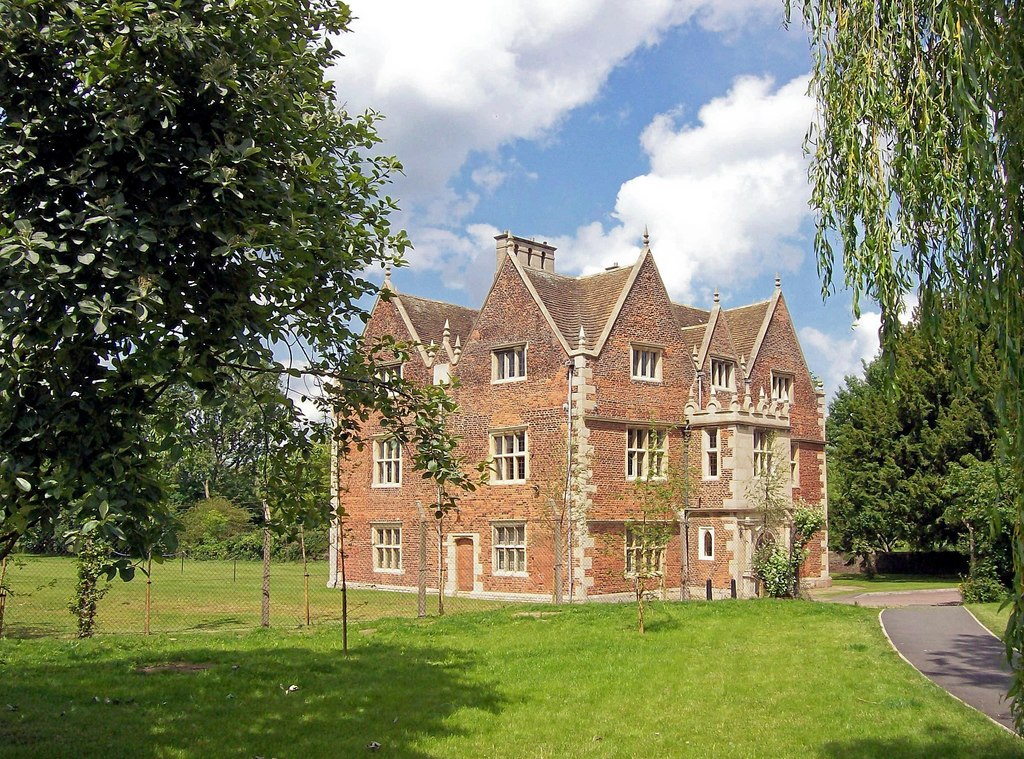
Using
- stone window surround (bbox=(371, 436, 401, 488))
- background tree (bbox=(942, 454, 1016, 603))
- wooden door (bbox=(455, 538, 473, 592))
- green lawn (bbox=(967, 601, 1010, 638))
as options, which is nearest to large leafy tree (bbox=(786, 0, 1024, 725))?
green lawn (bbox=(967, 601, 1010, 638))

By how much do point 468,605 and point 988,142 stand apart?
25112mm

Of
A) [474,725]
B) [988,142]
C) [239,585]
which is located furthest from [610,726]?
[239,585]

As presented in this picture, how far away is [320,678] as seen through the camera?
1392 centimetres

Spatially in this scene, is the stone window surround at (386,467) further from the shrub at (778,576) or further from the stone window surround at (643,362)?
the shrub at (778,576)

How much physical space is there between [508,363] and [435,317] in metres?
6.80

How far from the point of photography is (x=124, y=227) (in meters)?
7.14

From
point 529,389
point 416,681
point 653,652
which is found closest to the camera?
point 416,681

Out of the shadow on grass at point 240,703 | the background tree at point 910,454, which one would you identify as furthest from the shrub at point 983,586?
the shadow on grass at point 240,703

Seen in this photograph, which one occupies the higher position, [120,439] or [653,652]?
[120,439]

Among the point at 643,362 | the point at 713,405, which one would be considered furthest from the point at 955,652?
the point at 643,362

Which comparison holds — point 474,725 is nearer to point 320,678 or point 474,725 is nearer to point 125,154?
point 320,678

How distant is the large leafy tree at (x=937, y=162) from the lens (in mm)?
6945

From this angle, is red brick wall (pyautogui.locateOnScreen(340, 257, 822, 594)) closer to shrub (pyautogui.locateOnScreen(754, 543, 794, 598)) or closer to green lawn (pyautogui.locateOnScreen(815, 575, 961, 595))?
shrub (pyautogui.locateOnScreen(754, 543, 794, 598))

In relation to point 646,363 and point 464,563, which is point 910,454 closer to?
point 646,363
